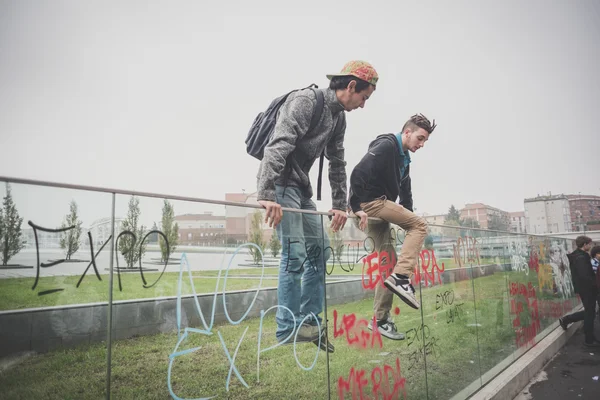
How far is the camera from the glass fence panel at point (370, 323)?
263 cm

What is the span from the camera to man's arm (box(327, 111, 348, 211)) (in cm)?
305

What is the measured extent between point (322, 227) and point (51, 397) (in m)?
1.75

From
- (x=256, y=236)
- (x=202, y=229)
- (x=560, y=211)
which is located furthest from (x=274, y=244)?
(x=560, y=211)

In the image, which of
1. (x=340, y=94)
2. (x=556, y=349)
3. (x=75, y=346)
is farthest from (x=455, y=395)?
(x=556, y=349)

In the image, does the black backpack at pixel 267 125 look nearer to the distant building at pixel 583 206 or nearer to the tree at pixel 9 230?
the tree at pixel 9 230

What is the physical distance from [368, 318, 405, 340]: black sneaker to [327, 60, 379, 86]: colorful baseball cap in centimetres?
184

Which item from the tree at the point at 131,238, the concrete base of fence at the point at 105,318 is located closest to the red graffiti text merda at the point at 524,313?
the concrete base of fence at the point at 105,318

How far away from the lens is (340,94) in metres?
2.77

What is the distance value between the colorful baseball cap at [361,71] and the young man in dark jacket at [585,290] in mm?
7913

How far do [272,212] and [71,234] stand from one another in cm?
103

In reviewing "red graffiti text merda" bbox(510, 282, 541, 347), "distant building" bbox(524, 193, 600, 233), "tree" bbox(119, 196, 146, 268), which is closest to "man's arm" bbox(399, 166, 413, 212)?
"tree" bbox(119, 196, 146, 268)

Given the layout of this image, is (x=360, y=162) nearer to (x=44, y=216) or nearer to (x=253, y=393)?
(x=253, y=393)

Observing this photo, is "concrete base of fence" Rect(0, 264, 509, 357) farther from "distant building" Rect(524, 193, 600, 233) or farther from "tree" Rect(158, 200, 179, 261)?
"distant building" Rect(524, 193, 600, 233)

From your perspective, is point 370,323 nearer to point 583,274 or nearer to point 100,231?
point 100,231
